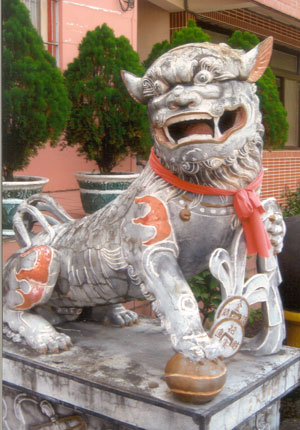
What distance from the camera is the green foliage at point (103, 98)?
394 centimetres

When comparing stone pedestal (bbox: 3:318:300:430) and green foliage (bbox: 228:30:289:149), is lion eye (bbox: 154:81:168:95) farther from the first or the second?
green foliage (bbox: 228:30:289:149)

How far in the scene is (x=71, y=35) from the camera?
421 cm

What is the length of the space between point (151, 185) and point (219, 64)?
16.7 inches

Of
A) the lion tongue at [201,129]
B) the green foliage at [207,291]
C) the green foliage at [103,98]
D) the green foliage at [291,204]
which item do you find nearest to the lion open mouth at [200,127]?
the lion tongue at [201,129]

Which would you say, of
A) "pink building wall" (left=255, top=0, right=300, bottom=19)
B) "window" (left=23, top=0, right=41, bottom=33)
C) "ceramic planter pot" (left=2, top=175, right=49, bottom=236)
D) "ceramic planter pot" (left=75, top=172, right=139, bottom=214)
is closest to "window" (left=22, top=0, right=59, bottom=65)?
"window" (left=23, top=0, right=41, bottom=33)

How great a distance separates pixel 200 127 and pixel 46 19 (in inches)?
111

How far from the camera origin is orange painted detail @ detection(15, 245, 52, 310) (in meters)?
1.98

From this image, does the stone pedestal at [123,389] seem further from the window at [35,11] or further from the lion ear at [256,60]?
the window at [35,11]

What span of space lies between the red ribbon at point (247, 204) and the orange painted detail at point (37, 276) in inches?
19.4

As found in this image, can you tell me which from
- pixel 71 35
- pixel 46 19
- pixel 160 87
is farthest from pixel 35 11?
pixel 160 87

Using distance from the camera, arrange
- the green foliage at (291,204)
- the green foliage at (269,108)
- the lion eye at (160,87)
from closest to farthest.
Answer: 1. the lion eye at (160,87)
2. the green foliage at (269,108)
3. the green foliage at (291,204)

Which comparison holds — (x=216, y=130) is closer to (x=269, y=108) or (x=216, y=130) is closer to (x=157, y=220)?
(x=157, y=220)

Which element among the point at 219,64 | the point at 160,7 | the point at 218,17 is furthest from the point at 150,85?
the point at 218,17

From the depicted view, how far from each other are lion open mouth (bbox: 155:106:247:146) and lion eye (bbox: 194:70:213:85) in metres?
0.09
